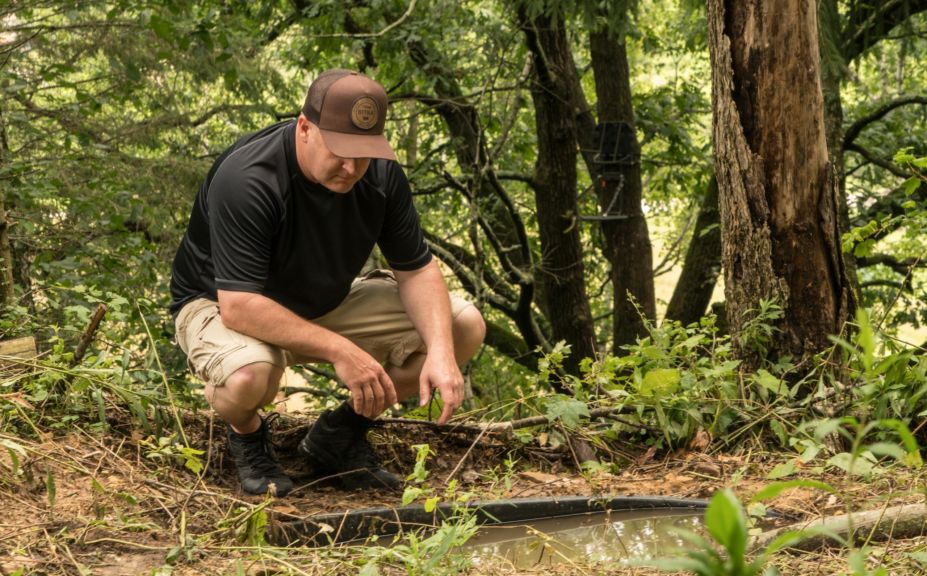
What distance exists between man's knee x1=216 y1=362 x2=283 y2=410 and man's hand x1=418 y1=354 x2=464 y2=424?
513mm

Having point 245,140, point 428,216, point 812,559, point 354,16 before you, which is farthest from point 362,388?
point 428,216

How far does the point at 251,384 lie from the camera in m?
3.33

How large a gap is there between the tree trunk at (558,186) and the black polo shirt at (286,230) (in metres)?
4.32

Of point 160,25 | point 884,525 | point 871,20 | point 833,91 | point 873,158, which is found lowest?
point 884,525

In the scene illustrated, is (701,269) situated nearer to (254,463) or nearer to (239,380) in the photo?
(254,463)

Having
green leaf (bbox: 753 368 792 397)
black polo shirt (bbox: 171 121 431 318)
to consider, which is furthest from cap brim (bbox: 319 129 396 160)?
green leaf (bbox: 753 368 792 397)

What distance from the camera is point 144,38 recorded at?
6566 millimetres

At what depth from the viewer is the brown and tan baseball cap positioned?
3229mm

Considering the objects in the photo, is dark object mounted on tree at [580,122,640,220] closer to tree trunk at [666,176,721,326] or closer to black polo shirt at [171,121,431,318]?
tree trunk at [666,176,721,326]

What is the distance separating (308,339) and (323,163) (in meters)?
0.59

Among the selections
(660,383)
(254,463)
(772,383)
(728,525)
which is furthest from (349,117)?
(728,525)

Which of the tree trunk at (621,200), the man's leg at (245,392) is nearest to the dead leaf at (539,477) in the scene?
the man's leg at (245,392)

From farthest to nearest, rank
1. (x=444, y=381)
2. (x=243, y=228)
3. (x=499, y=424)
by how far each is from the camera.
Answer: (x=499, y=424)
(x=444, y=381)
(x=243, y=228)

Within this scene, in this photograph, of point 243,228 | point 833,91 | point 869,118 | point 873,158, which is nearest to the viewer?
point 243,228
